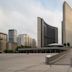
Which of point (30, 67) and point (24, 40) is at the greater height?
point (24, 40)

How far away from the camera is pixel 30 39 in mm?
155250

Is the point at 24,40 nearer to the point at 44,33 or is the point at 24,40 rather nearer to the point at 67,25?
the point at 44,33

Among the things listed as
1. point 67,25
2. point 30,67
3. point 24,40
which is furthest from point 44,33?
point 30,67

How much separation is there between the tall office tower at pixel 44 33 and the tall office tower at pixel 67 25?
1156cm

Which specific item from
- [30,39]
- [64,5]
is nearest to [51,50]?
[64,5]

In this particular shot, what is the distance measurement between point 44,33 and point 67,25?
45.3ft

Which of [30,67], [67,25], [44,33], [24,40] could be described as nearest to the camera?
[30,67]

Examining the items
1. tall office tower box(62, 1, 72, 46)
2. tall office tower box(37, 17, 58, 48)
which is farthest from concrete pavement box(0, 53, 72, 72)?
tall office tower box(37, 17, 58, 48)

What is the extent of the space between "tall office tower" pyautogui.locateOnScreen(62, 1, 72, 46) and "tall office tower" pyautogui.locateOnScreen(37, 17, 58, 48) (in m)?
11.6

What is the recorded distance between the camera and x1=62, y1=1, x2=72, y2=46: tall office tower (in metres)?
102

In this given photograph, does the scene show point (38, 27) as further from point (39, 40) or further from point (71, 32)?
point (71, 32)

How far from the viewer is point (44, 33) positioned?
11200 centimetres

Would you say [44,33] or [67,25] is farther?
[44,33]

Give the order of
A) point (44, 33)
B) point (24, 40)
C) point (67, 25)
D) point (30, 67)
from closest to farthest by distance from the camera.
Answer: point (30, 67) → point (67, 25) → point (44, 33) → point (24, 40)
